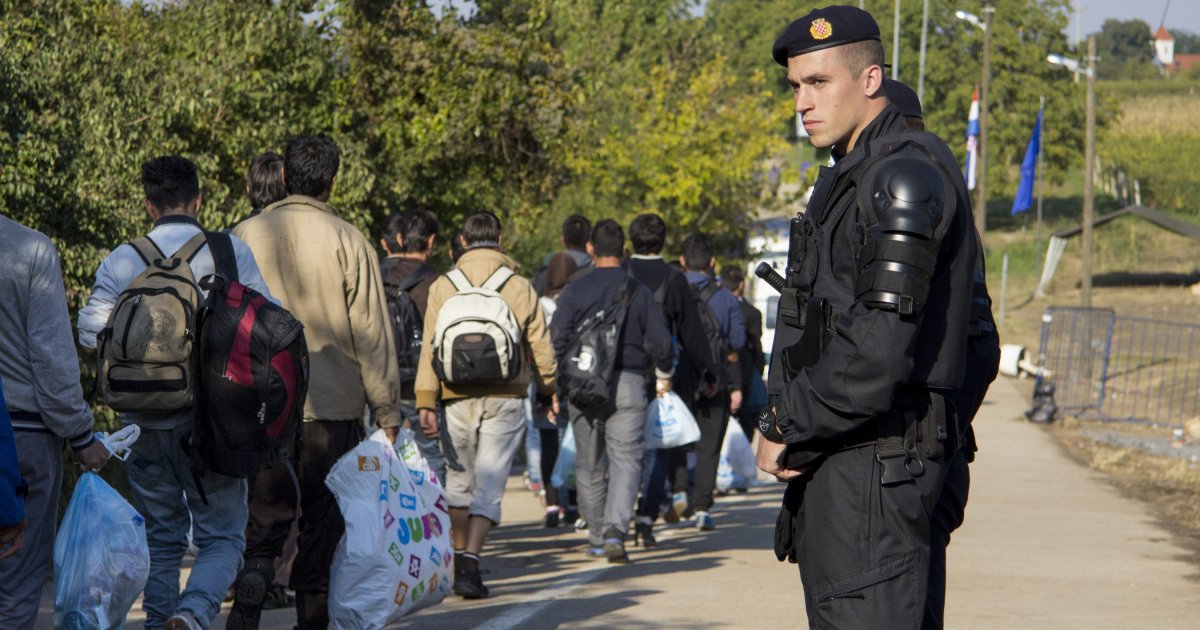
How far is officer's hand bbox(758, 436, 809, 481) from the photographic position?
152 inches

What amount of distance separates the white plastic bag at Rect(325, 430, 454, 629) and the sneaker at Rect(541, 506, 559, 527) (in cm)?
432

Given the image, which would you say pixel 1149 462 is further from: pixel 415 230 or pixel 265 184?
pixel 265 184

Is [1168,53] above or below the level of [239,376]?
above

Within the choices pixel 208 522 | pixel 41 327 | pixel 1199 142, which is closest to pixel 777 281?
pixel 41 327

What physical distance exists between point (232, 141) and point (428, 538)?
9.84 meters

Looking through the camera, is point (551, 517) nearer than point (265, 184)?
No

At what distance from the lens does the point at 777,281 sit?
4.19 meters

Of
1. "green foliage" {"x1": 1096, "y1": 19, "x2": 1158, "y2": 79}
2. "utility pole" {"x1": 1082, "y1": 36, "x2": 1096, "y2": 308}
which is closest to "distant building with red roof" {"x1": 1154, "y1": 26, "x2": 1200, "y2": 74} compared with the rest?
"green foliage" {"x1": 1096, "y1": 19, "x2": 1158, "y2": 79}

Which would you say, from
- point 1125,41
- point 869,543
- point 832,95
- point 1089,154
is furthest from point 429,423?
point 1125,41

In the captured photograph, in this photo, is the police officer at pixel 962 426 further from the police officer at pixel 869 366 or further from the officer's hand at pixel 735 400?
the officer's hand at pixel 735 400

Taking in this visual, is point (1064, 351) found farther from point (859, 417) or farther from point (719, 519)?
point (859, 417)

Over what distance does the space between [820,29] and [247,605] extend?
3.15 meters

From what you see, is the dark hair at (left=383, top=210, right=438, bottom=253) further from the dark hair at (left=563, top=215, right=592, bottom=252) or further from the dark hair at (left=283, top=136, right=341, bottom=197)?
the dark hair at (left=283, top=136, right=341, bottom=197)

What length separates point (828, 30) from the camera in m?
3.98
